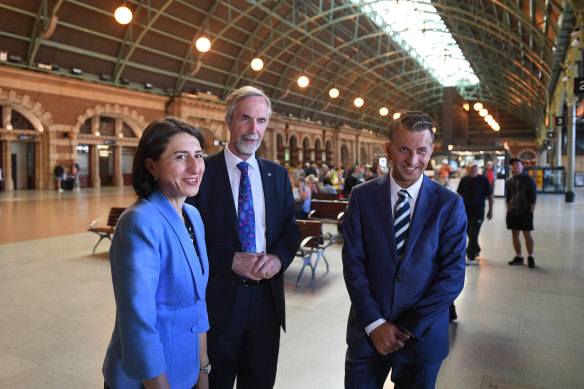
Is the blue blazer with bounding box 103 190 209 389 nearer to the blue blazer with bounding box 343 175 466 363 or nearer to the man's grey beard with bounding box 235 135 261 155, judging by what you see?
the man's grey beard with bounding box 235 135 261 155

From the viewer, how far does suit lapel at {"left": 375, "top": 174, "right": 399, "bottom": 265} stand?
1921mm

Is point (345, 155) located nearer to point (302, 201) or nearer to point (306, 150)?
point (306, 150)

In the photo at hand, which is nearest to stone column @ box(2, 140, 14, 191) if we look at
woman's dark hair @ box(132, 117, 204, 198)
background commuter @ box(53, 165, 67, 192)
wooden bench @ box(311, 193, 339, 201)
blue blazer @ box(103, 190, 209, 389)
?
background commuter @ box(53, 165, 67, 192)

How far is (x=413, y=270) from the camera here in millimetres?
1886

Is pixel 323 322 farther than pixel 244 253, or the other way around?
pixel 323 322

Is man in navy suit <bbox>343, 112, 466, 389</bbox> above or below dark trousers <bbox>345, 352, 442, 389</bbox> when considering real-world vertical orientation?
above

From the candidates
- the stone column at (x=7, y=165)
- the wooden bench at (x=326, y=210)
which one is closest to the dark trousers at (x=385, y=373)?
the wooden bench at (x=326, y=210)

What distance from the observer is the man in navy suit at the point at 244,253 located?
203 centimetres

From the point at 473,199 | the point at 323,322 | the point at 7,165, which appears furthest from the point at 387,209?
the point at 7,165

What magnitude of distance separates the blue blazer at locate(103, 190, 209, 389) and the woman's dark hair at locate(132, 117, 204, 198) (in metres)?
0.05

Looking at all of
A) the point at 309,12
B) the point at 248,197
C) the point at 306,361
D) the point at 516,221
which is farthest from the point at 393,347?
the point at 309,12

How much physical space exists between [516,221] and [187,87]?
974 inches

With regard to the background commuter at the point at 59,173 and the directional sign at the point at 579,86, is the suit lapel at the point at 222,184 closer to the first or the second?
the directional sign at the point at 579,86

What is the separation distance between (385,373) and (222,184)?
1.24 m
